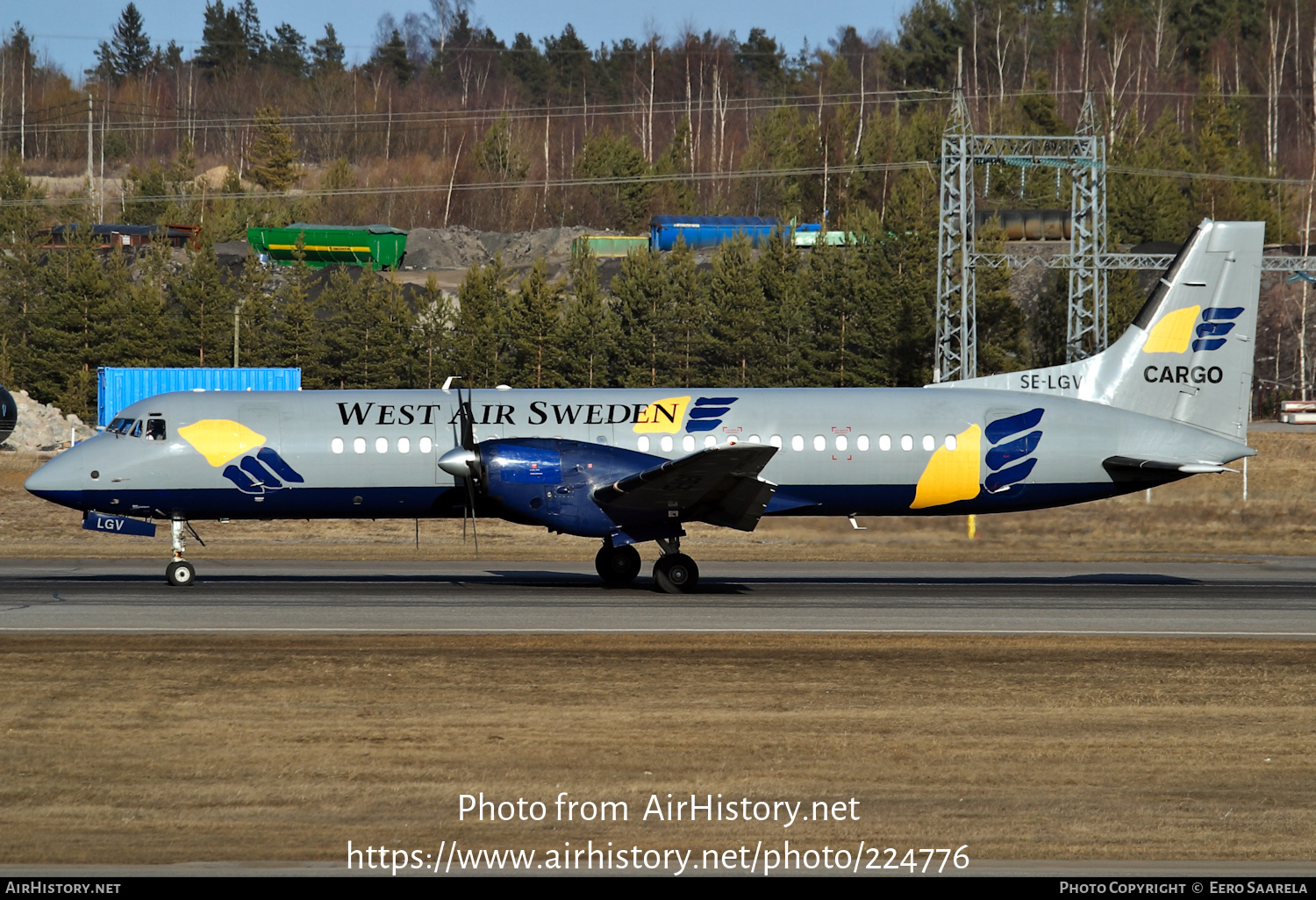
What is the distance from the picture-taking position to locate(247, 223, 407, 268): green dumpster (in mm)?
85375

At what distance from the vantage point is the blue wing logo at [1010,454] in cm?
2344

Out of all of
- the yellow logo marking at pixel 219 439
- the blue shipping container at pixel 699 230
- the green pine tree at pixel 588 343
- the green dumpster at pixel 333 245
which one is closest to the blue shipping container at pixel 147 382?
the green pine tree at pixel 588 343

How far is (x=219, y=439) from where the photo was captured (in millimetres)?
22984

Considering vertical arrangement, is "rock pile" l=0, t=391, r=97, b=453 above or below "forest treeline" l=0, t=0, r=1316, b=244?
below

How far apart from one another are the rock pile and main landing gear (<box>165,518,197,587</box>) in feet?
94.9

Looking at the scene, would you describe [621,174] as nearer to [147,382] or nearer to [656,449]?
[147,382]

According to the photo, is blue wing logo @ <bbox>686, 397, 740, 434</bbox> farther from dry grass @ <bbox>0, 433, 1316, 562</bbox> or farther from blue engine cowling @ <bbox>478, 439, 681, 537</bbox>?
dry grass @ <bbox>0, 433, 1316, 562</bbox>

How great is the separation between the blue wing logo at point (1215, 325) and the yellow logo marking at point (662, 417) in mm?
10079

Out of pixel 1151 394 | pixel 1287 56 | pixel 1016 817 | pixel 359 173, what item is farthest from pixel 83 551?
pixel 1287 56

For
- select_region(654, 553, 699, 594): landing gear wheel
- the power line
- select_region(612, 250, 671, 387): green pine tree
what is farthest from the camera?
the power line

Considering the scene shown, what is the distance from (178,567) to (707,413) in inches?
394

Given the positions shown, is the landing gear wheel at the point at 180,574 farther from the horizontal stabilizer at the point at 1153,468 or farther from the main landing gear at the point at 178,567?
the horizontal stabilizer at the point at 1153,468

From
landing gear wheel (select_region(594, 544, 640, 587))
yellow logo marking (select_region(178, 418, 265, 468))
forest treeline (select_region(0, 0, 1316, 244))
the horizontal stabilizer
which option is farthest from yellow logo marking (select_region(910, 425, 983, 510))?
forest treeline (select_region(0, 0, 1316, 244))

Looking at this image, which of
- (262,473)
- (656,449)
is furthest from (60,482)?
(656,449)
